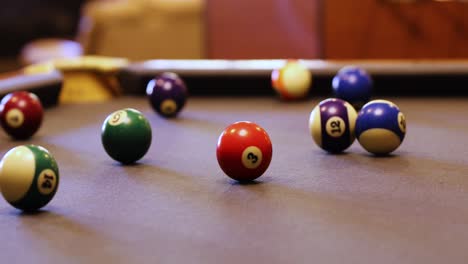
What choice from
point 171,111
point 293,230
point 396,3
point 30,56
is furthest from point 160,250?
point 30,56

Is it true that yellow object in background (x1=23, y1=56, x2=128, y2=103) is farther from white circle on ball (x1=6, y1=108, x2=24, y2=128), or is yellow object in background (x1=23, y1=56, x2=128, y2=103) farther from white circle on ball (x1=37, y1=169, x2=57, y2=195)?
white circle on ball (x1=37, y1=169, x2=57, y2=195)

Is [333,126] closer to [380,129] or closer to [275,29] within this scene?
[380,129]

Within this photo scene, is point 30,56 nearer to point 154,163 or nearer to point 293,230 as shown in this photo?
point 154,163

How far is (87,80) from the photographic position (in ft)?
13.6

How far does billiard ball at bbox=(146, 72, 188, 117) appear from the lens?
11.5 feet

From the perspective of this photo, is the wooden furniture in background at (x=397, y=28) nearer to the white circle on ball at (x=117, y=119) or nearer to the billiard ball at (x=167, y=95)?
the billiard ball at (x=167, y=95)

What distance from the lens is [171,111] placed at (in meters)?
3.54

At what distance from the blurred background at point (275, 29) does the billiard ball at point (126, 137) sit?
14.2ft

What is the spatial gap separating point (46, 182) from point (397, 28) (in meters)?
A: 5.01

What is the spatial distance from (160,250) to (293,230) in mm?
307

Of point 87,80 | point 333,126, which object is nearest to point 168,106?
point 87,80

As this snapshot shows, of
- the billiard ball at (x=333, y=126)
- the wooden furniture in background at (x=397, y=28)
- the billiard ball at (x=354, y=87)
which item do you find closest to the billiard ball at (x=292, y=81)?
the billiard ball at (x=354, y=87)

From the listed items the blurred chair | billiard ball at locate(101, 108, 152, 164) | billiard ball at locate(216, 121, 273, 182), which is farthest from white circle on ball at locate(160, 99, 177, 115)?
the blurred chair

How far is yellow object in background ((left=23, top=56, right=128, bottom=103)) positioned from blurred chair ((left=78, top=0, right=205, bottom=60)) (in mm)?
2851
